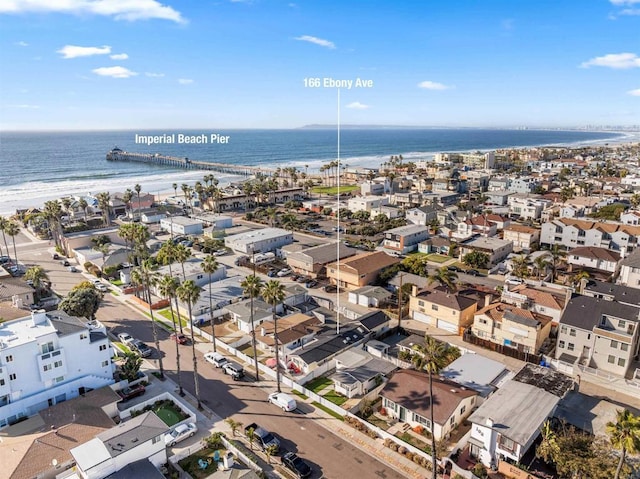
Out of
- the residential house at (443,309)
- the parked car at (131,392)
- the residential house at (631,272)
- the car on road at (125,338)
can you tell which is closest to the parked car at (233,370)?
the parked car at (131,392)

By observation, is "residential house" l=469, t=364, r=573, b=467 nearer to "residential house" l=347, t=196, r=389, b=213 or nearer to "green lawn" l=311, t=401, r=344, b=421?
"green lawn" l=311, t=401, r=344, b=421

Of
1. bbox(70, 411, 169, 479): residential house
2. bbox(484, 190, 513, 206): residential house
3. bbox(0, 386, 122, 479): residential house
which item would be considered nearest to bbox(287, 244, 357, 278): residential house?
bbox(0, 386, 122, 479): residential house

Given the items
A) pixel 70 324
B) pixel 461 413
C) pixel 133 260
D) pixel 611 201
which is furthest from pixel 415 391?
pixel 611 201

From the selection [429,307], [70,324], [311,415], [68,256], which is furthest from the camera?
[68,256]

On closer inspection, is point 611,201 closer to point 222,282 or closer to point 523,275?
point 523,275

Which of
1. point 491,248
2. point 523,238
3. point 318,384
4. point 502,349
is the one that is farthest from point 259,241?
point 523,238

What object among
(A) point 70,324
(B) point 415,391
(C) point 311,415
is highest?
(A) point 70,324

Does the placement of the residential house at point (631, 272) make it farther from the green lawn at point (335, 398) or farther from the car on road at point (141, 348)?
the car on road at point (141, 348)
